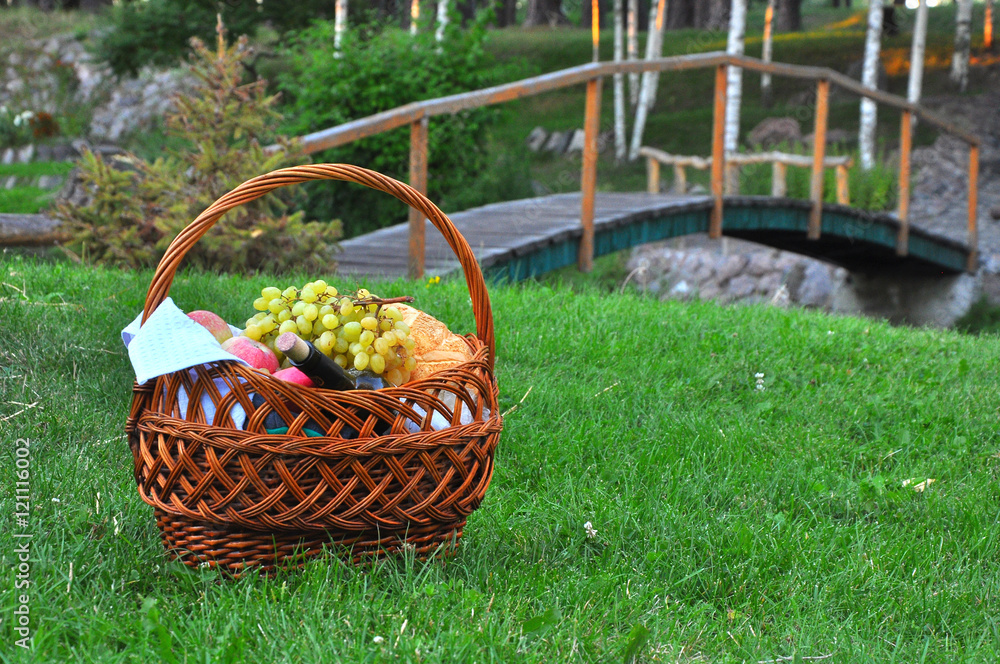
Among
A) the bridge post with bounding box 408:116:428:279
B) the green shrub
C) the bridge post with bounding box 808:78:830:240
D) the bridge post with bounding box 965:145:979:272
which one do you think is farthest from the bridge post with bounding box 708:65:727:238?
the green shrub

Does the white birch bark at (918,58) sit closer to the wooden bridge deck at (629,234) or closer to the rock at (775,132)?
the rock at (775,132)

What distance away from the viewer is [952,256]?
12.1 metres

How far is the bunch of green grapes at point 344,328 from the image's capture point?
5.38 feet

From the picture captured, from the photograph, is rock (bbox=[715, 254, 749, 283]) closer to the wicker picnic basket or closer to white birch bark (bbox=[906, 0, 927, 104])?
white birch bark (bbox=[906, 0, 927, 104])

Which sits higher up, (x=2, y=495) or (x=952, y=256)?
(x=2, y=495)

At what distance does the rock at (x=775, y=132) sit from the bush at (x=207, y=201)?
1540 cm

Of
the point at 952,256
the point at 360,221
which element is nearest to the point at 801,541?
the point at 360,221

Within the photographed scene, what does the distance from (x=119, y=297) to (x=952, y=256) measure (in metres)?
11.9

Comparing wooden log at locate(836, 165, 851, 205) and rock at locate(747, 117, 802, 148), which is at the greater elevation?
rock at locate(747, 117, 802, 148)

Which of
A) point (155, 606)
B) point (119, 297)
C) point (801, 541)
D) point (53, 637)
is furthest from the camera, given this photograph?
point (119, 297)

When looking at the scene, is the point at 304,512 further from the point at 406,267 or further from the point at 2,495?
the point at 406,267

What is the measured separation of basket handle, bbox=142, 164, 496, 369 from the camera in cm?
160

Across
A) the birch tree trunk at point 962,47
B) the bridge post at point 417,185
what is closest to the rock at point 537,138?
the birch tree trunk at point 962,47

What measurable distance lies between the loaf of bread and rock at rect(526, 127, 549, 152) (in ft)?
62.7
